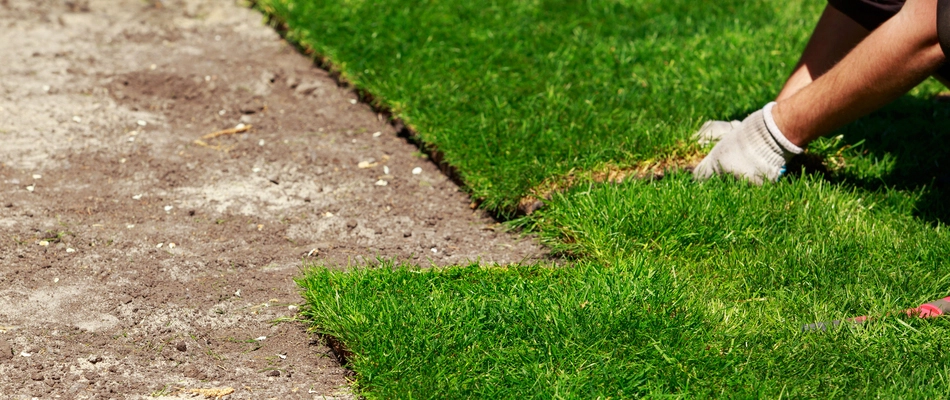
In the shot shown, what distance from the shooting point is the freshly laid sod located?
262 centimetres

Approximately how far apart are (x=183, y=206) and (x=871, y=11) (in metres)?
2.67

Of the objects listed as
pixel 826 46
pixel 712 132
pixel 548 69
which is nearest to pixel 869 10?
pixel 826 46

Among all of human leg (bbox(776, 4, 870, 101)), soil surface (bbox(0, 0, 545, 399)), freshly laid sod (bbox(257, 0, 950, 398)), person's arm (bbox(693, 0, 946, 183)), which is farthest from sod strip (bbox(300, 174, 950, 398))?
human leg (bbox(776, 4, 870, 101))

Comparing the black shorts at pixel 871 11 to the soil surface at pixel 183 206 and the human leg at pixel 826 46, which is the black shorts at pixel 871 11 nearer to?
the human leg at pixel 826 46

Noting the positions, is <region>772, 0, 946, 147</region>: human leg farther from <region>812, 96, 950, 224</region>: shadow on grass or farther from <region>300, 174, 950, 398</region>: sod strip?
<region>812, 96, 950, 224</region>: shadow on grass

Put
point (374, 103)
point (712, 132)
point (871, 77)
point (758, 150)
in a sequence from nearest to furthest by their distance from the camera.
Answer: point (871, 77) → point (758, 150) → point (712, 132) → point (374, 103)

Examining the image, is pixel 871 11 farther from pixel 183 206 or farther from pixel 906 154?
pixel 183 206

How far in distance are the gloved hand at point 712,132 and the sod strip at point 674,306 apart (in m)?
0.40

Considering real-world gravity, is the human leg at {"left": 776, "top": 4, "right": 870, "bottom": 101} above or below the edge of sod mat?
above

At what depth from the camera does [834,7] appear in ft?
12.0

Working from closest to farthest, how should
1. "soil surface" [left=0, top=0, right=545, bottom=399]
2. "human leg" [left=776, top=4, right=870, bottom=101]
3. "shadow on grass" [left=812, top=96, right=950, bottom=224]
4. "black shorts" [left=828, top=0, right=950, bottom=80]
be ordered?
"soil surface" [left=0, top=0, right=545, bottom=399]
"black shorts" [left=828, top=0, right=950, bottom=80]
"shadow on grass" [left=812, top=96, right=950, bottom=224]
"human leg" [left=776, top=4, right=870, bottom=101]

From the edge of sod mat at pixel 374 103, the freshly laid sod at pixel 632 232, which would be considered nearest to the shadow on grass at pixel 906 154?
the freshly laid sod at pixel 632 232

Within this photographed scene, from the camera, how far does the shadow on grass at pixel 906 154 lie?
11.9 ft

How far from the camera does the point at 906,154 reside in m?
3.90
